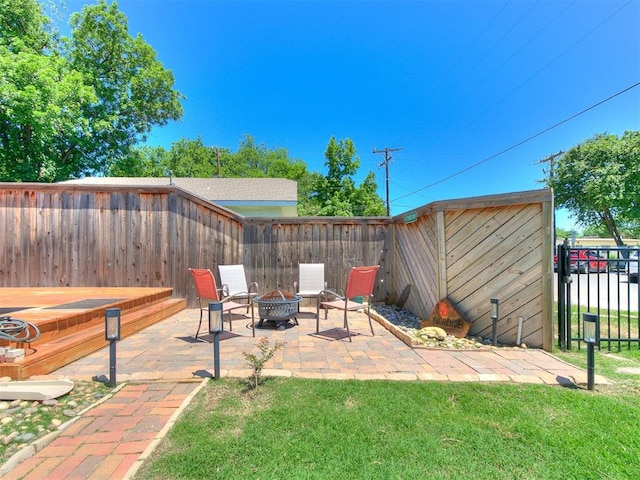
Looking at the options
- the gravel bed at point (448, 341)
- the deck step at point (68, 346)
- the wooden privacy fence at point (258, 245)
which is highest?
the wooden privacy fence at point (258, 245)

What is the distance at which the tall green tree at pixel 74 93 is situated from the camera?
9.73 m

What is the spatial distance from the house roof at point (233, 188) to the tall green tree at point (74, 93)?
1654mm

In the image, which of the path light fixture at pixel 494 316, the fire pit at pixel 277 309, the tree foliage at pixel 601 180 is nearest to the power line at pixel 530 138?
the tree foliage at pixel 601 180

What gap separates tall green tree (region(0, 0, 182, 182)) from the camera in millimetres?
9734

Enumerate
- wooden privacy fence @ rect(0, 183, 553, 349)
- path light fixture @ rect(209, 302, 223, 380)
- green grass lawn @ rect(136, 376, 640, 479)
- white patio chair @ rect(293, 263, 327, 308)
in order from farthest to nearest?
1. white patio chair @ rect(293, 263, 327, 308)
2. wooden privacy fence @ rect(0, 183, 553, 349)
3. path light fixture @ rect(209, 302, 223, 380)
4. green grass lawn @ rect(136, 376, 640, 479)

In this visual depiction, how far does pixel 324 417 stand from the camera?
6.77ft

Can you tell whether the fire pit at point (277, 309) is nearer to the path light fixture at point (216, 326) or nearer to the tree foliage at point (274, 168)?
the path light fixture at point (216, 326)

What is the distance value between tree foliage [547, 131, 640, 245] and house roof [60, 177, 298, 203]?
1478cm

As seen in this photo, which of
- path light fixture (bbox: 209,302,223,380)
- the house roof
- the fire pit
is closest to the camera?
path light fixture (bbox: 209,302,223,380)

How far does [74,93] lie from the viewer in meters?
10.8

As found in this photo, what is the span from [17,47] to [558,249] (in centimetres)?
1822

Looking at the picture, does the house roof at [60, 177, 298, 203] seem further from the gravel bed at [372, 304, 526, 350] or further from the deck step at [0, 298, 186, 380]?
the gravel bed at [372, 304, 526, 350]

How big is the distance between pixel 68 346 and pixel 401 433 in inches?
134

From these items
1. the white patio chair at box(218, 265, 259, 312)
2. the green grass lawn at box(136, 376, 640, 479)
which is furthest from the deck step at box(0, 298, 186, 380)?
the green grass lawn at box(136, 376, 640, 479)
